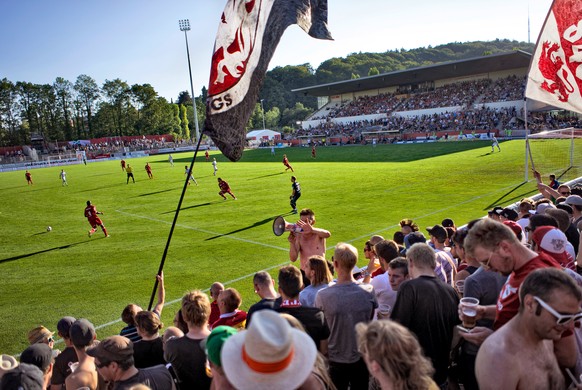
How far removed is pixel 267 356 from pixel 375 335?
61cm

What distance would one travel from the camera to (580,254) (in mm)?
4836

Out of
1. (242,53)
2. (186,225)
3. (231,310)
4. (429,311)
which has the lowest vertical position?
(186,225)

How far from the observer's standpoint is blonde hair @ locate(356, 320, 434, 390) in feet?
7.24

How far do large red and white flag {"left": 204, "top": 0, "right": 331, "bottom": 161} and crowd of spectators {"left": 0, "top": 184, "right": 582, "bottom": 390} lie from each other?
2033mm

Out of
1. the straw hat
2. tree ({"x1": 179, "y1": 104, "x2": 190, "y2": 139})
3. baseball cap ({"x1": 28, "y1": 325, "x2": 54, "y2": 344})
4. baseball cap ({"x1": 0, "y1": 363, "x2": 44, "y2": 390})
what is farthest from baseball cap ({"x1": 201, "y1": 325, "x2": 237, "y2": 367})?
tree ({"x1": 179, "y1": 104, "x2": 190, "y2": 139})

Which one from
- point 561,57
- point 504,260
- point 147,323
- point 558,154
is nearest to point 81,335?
point 147,323

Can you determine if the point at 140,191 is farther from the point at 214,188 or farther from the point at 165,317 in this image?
the point at 165,317

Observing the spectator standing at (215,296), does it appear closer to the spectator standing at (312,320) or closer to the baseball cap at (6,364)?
the spectator standing at (312,320)

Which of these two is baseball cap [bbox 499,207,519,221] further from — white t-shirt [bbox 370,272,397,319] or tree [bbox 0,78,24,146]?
tree [bbox 0,78,24,146]

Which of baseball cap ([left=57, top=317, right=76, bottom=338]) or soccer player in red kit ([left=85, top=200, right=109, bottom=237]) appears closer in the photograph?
baseball cap ([left=57, top=317, right=76, bottom=338])

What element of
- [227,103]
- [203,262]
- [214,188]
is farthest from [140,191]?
[227,103]

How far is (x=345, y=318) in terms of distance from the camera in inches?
158

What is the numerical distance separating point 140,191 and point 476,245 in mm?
25903

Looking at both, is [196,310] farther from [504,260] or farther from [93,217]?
[93,217]
